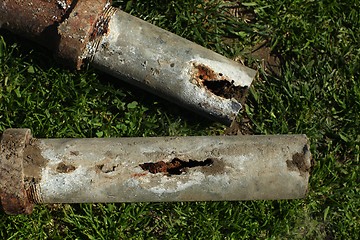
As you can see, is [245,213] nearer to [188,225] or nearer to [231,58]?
[188,225]

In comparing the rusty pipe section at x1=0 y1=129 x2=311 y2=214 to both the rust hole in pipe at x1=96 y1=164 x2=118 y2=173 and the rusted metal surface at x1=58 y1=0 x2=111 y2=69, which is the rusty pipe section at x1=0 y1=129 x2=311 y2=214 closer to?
the rust hole in pipe at x1=96 y1=164 x2=118 y2=173

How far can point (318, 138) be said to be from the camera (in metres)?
4.26

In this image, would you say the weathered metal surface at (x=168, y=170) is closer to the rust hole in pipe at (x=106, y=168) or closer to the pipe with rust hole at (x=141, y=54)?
the rust hole in pipe at (x=106, y=168)

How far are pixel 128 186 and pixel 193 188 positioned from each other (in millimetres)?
354

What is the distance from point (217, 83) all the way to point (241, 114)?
545 mm

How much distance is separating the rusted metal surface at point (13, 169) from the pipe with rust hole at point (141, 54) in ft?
2.02

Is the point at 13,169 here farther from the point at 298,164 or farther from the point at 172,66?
the point at 298,164

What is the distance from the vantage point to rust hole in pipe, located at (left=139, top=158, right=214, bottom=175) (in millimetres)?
3361

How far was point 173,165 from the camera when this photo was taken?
337 centimetres

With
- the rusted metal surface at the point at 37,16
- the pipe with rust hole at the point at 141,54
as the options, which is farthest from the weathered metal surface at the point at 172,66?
the rusted metal surface at the point at 37,16

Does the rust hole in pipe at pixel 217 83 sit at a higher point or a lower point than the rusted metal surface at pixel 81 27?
lower

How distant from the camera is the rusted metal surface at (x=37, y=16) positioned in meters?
3.66

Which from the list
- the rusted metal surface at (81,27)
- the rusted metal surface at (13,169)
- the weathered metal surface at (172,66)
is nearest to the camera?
the rusted metal surface at (13,169)

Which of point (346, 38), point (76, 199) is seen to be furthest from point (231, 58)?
point (76, 199)
